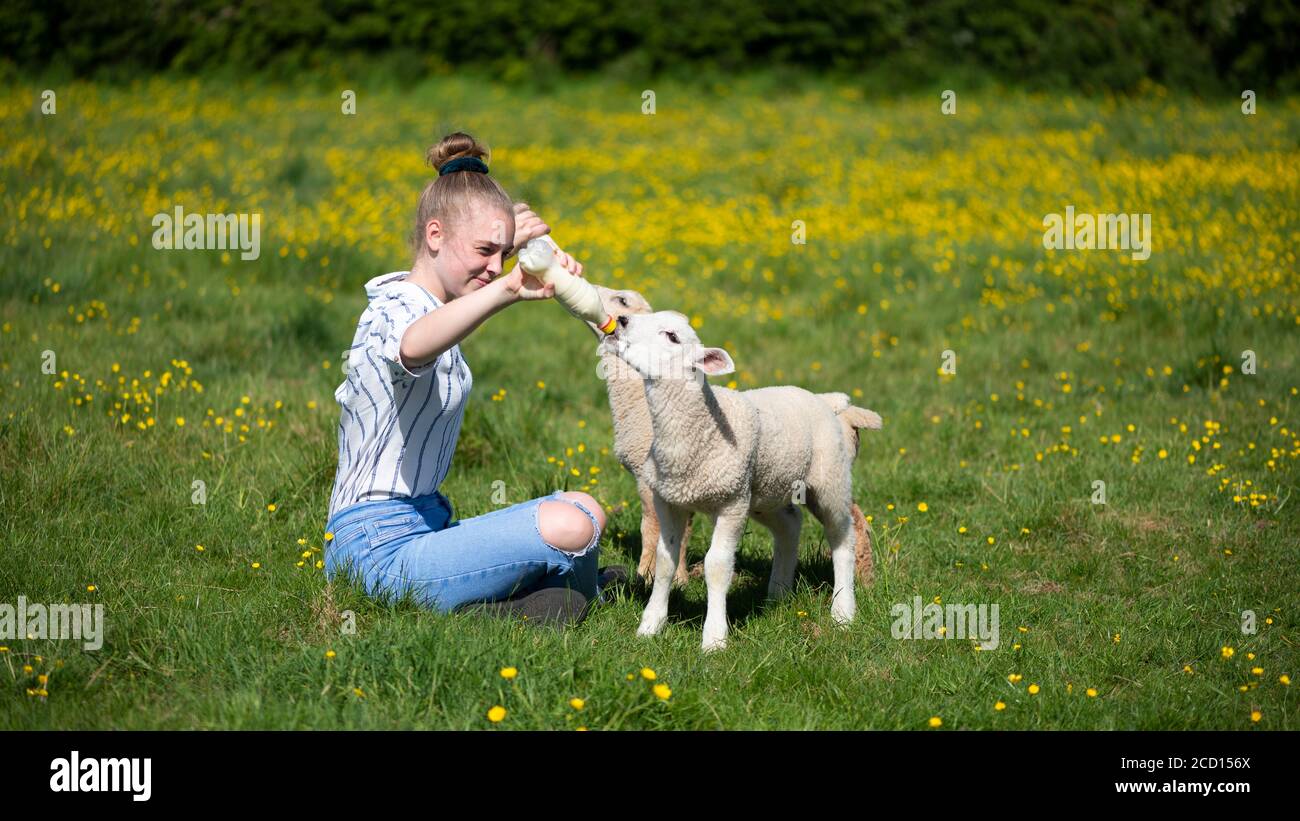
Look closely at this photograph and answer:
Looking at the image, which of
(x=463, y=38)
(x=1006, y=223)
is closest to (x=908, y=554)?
(x=1006, y=223)

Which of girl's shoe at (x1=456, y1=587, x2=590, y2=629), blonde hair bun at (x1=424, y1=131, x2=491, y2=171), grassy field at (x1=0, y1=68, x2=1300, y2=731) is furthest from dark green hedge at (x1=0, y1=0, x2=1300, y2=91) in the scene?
girl's shoe at (x1=456, y1=587, x2=590, y2=629)

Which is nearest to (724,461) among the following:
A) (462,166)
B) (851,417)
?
(851,417)

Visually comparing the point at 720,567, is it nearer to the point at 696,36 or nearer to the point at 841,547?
the point at 841,547

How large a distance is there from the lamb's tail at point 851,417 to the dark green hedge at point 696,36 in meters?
13.2

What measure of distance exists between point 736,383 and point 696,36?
36.8 ft

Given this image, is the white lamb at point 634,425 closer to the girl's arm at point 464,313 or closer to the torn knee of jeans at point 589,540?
the torn knee of jeans at point 589,540

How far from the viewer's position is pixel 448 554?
3.84 m

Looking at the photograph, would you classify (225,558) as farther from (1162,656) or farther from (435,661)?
(1162,656)

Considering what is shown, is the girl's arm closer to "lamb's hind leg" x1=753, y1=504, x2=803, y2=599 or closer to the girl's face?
the girl's face

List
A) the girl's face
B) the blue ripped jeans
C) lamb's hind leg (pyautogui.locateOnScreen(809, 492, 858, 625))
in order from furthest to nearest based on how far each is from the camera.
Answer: lamb's hind leg (pyautogui.locateOnScreen(809, 492, 858, 625)) → the girl's face → the blue ripped jeans

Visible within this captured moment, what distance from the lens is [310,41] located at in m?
17.6

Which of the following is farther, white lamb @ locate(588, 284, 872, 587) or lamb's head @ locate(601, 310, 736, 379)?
white lamb @ locate(588, 284, 872, 587)

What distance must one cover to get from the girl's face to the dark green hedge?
13.8 metres

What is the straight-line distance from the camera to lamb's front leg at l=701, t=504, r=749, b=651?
3.98 m
